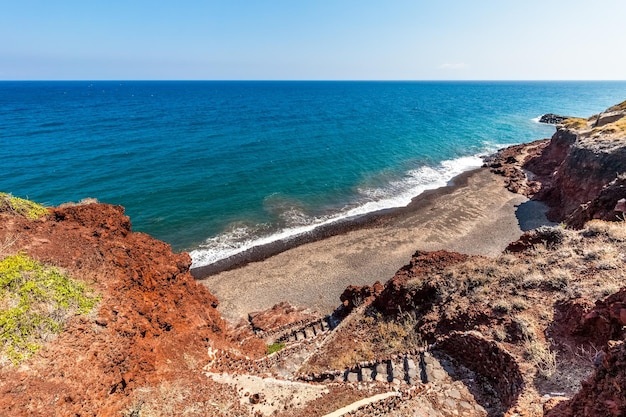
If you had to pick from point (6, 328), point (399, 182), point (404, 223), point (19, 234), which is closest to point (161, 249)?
point (19, 234)

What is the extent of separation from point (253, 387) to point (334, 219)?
81.7ft

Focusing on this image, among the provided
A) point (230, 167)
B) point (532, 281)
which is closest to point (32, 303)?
point (532, 281)

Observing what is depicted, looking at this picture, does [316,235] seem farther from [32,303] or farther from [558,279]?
[32,303]

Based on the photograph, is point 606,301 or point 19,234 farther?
point 19,234

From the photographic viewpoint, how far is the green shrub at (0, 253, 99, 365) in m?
9.17

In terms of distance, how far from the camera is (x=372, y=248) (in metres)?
29.7

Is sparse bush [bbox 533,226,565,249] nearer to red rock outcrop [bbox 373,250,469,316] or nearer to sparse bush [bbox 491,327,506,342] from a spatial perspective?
red rock outcrop [bbox 373,250,469,316]

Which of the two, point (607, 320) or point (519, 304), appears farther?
point (519, 304)

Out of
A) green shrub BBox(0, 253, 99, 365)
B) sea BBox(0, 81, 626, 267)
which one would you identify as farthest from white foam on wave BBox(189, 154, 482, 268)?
green shrub BBox(0, 253, 99, 365)

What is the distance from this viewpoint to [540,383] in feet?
28.8

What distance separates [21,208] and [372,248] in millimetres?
24508

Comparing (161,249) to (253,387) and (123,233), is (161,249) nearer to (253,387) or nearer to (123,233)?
(123,233)

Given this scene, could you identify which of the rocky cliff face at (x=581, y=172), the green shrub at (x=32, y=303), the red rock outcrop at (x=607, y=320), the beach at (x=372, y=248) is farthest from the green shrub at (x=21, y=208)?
the rocky cliff face at (x=581, y=172)

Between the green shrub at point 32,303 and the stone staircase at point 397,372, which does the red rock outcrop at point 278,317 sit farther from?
the green shrub at point 32,303
